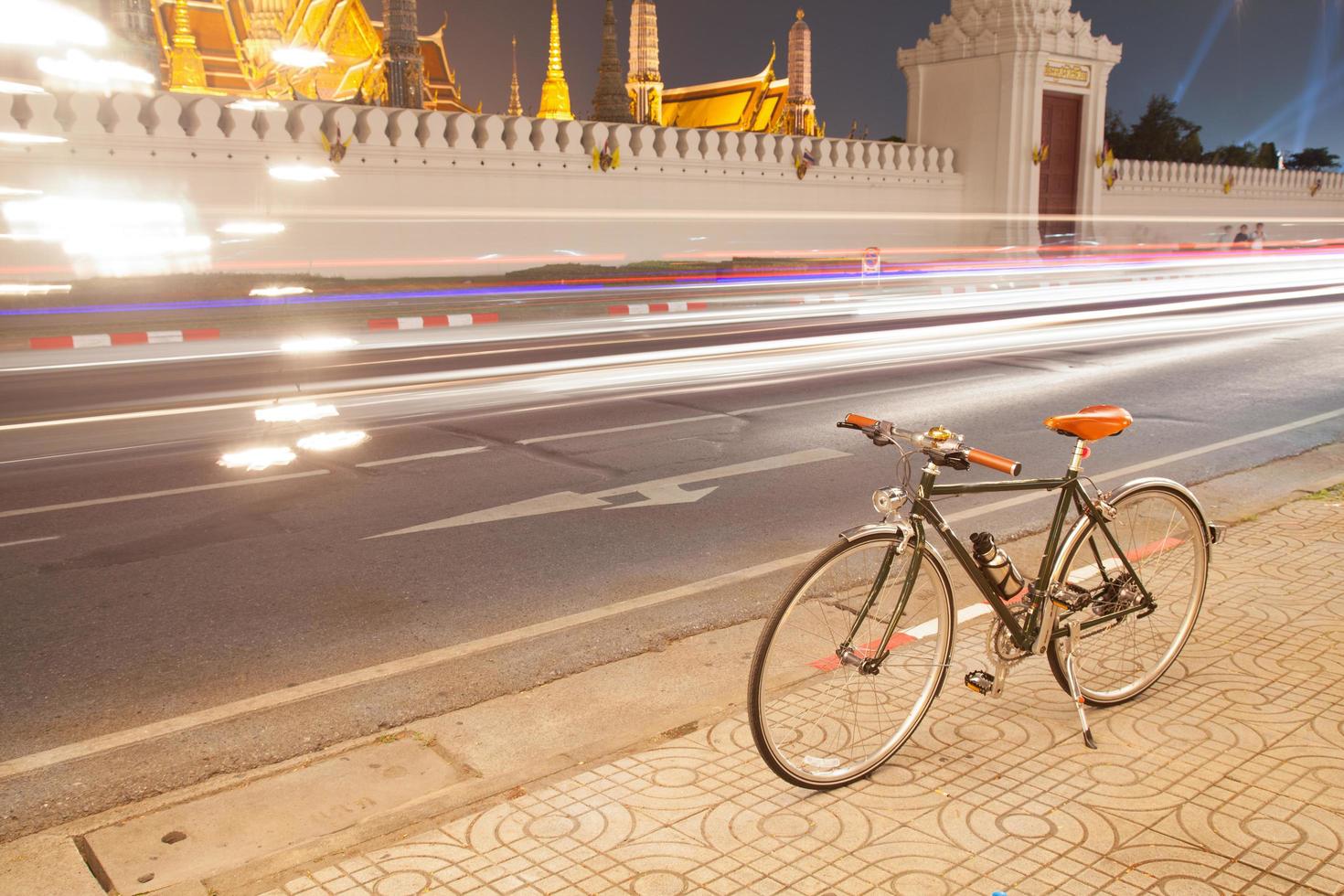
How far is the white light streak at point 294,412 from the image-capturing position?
34.7 feet

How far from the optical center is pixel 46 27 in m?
19.6

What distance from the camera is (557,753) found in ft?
12.5

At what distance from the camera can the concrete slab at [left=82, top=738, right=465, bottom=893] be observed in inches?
125

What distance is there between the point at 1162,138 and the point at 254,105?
57001mm

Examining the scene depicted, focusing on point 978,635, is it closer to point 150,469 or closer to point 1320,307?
point 150,469

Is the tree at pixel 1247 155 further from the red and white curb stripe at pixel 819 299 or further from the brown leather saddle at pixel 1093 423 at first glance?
the brown leather saddle at pixel 1093 423

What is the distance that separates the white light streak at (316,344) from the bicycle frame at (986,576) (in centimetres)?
1381

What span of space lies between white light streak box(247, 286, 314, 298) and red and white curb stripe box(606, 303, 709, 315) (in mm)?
6115

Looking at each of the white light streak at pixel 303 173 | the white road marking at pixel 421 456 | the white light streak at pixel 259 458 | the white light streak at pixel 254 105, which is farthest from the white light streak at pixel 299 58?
the white road marking at pixel 421 456

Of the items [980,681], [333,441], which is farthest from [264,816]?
[333,441]

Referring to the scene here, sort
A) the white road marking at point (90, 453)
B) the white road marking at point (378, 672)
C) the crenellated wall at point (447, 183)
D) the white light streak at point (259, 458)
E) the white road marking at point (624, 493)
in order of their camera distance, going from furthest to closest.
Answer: the crenellated wall at point (447, 183), the white road marking at point (90, 453), the white light streak at point (259, 458), the white road marking at point (624, 493), the white road marking at point (378, 672)

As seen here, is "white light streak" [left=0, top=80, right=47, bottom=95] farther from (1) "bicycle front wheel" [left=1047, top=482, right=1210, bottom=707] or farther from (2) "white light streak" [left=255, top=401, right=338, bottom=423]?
(1) "bicycle front wheel" [left=1047, top=482, right=1210, bottom=707]

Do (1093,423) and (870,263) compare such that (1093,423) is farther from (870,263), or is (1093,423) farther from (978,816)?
(870,263)

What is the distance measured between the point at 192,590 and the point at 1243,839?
4.87m
